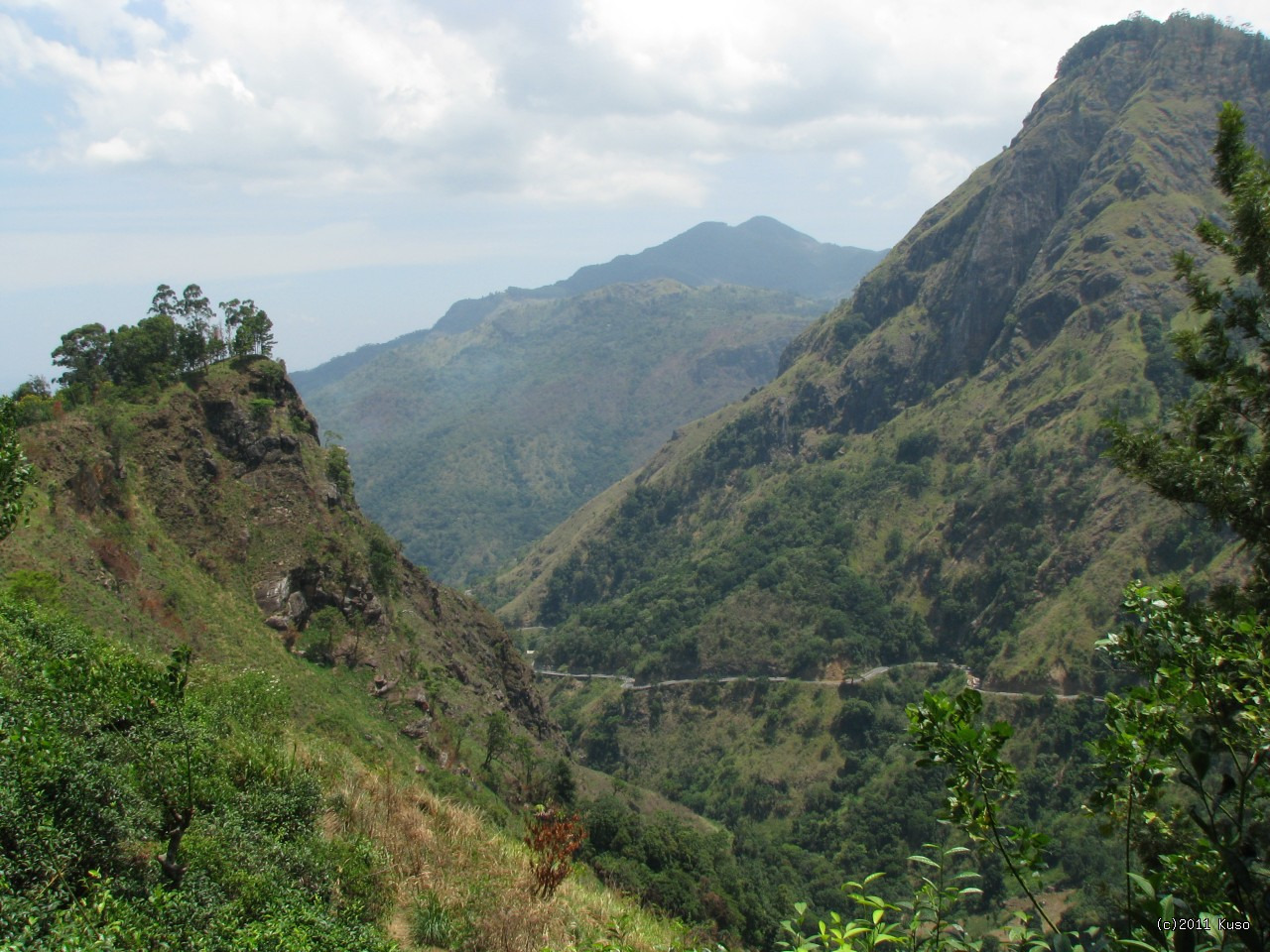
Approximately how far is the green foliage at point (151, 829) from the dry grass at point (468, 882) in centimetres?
58

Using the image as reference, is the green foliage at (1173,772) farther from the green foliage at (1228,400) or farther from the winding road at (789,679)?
the winding road at (789,679)

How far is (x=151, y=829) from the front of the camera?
9.86 meters

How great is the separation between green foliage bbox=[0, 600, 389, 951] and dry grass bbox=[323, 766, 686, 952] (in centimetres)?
58

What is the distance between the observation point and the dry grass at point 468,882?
34.2ft

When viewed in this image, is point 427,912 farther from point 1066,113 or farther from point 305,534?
point 1066,113

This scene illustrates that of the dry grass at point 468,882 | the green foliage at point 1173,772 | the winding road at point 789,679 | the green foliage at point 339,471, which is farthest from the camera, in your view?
the winding road at point 789,679

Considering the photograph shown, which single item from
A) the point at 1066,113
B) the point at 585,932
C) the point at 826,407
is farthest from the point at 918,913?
the point at 1066,113

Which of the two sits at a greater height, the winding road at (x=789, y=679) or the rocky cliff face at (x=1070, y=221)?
the rocky cliff face at (x=1070, y=221)

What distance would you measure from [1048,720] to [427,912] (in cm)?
8285

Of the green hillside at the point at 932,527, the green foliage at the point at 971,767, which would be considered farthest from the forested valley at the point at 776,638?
the green hillside at the point at 932,527

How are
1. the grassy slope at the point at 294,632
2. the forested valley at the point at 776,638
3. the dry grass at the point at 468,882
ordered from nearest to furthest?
the forested valley at the point at 776,638, the dry grass at the point at 468,882, the grassy slope at the point at 294,632

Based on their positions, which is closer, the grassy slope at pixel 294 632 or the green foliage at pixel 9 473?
the grassy slope at pixel 294 632

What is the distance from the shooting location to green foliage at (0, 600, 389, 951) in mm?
8125

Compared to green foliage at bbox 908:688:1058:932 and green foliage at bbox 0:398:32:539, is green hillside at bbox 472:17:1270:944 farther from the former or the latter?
green foliage at bbox 908:688:1058:932
